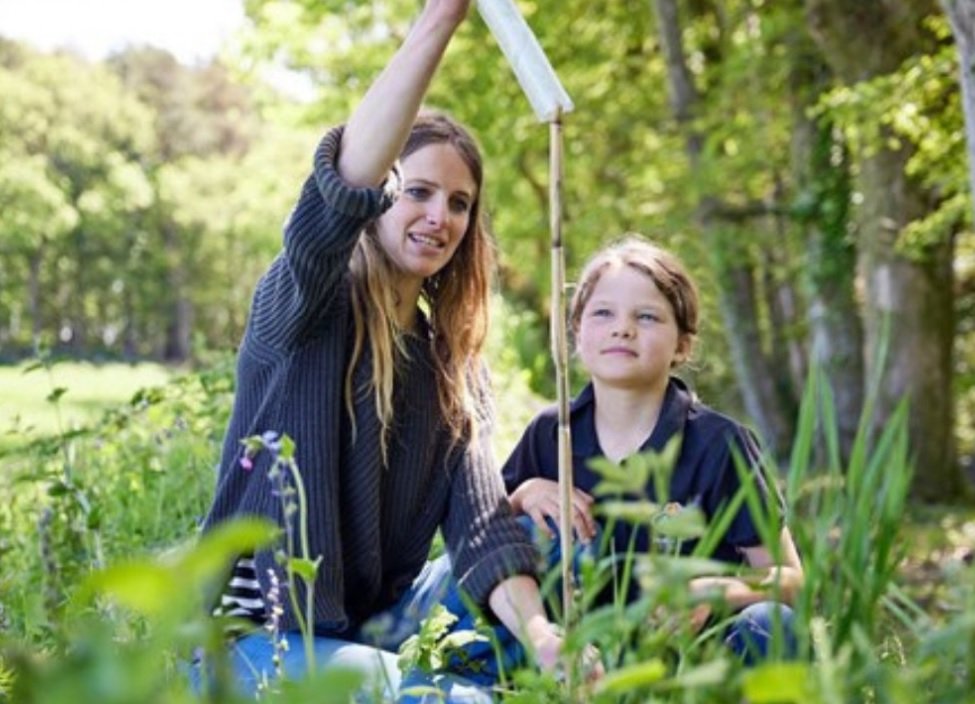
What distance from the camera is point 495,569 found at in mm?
2746

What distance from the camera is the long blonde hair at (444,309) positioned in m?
2.86

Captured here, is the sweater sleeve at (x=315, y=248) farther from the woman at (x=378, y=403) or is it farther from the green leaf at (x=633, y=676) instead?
the green leaf at (x=633, y=676)

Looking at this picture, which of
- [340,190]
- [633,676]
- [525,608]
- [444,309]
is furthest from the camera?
[444,309]

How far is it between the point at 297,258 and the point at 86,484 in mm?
2676

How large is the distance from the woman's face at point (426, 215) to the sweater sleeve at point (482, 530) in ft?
1.22

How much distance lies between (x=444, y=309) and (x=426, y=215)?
246 millimetres

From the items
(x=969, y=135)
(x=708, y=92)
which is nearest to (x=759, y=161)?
(x=708, y=92)

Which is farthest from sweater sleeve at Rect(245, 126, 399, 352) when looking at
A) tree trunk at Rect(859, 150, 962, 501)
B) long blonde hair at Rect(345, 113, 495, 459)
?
tree trunk at Rect(859, 150, 962, 501)

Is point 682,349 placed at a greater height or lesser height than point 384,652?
greater

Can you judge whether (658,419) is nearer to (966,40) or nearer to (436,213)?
(436,213)

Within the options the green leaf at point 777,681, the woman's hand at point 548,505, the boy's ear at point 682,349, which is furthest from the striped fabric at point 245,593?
the green leaf at point 777,681

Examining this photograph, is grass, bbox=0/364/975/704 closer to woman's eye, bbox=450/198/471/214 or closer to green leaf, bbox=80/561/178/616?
green leaf, bbox=80/561/178/616

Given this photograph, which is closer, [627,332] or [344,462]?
[344,462]

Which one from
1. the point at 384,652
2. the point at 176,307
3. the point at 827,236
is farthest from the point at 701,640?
the point at 176,307
